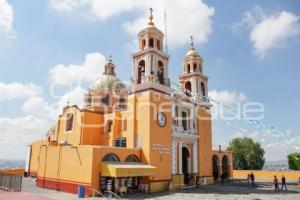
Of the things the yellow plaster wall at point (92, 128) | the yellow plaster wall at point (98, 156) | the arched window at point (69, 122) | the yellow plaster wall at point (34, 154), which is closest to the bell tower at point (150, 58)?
the yellow plaster wall at point (92, 128)

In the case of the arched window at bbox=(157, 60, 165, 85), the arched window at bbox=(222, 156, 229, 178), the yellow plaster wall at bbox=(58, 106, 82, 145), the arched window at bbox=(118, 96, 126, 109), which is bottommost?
the arched window at bbox=(222, 156, 229, 178)

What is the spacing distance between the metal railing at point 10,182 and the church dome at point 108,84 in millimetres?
16184

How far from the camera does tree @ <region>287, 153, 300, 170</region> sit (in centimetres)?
4628

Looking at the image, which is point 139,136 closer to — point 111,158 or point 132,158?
point 132,158

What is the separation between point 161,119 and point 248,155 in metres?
33.9

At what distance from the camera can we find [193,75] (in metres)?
36.5

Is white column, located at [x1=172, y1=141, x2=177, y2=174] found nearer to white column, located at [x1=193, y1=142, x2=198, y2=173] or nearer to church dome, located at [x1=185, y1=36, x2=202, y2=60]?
white column, located at [x1=193, y1=142, x2=198, y2=173]

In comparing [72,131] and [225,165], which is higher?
[72,131]

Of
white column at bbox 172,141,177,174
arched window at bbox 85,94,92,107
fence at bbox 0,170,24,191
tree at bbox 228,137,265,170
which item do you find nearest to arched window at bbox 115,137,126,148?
white column at bbox 172,141,177,174

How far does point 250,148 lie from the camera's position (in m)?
55.3

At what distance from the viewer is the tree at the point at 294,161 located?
46281 millimetres

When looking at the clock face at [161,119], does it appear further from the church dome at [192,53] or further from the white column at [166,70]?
the church dome at [192,53]

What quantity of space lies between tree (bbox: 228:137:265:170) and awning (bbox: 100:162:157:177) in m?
36.3

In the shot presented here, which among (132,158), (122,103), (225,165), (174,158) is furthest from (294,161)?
(132,158)
